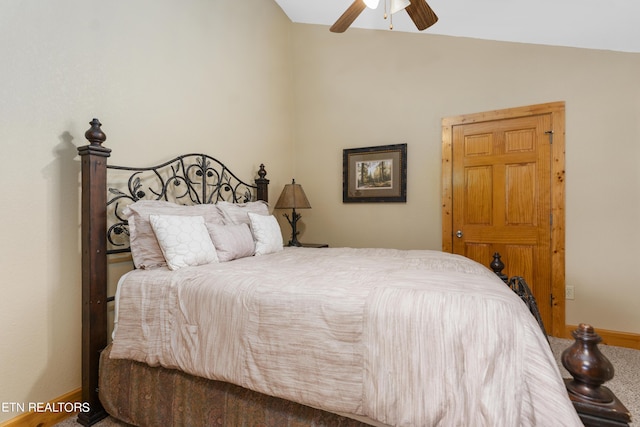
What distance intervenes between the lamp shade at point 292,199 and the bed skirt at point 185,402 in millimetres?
2063

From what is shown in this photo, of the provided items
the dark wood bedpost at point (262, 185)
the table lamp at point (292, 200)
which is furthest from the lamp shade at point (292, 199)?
the dark wood bedpost at point (262, 185)

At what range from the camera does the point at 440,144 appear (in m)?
3.30

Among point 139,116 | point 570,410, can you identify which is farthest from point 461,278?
point 139,116

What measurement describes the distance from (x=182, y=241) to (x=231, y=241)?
371 millimetres

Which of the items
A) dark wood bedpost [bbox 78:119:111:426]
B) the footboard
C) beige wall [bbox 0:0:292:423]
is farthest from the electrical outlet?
dark wood bedpost [bbox 78:119:111:426]

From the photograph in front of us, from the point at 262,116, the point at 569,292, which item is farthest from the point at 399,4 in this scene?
the point at 569,292

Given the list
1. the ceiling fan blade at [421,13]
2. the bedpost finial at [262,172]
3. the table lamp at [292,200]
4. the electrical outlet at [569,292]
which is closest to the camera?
the ceiling fan blade at [421,13]

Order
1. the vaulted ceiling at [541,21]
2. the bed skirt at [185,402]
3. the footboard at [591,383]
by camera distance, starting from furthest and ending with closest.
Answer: the vaulted ceiling at [541,21], the bed skirt at [185,402], the footboard at [591,383]

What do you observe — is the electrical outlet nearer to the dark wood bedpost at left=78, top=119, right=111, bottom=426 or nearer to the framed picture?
the framed picture

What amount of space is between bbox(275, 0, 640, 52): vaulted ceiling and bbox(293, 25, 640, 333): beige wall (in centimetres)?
9

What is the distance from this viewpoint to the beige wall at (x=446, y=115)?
269 centimetres

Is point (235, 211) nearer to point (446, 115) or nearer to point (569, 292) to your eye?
point (446, 115)

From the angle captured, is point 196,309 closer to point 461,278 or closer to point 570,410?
point 461,278

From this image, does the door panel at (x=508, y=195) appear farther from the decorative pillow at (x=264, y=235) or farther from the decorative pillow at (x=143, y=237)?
the decorative pillow at (x=143, y=237)
